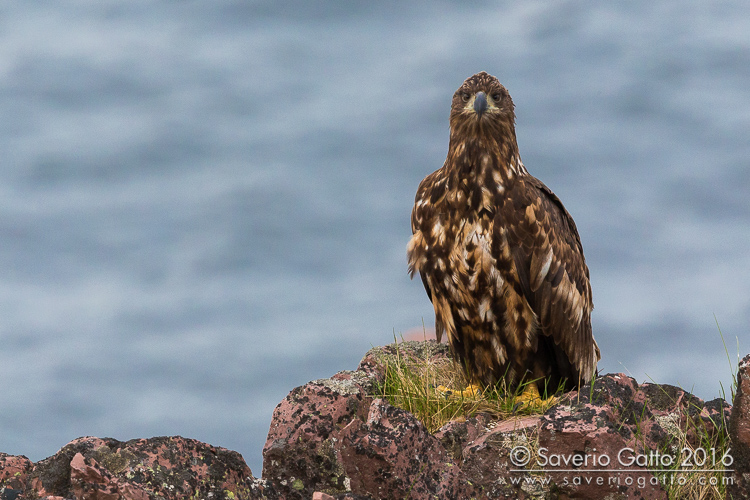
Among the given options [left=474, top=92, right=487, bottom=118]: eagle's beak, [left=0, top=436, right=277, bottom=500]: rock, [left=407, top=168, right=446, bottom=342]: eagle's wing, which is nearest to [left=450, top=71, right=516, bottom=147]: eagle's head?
[left=474, top=92, right=487, bottom=118]: eagle's beak

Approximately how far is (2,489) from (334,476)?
7.35ft

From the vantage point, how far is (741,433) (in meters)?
6.26

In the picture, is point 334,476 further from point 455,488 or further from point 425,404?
point 425,404

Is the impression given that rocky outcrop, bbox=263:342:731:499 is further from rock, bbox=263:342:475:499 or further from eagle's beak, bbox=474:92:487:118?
eagle's beak, bbox=474:92:487:118

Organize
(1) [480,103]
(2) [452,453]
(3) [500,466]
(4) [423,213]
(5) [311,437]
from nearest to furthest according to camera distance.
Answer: (3) [500,466]
(5) [311,437]
(2) [452,453]
(1) [480,103]
(4) [423,213]

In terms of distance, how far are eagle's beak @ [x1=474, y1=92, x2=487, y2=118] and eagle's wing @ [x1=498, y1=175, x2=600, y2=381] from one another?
0.76 meters

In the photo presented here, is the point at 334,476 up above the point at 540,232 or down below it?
below

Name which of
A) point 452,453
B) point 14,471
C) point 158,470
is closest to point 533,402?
point 452,453

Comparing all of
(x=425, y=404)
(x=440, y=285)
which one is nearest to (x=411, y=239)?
(x=440, y=285)

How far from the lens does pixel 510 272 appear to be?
310 inches

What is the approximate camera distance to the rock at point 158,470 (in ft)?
17.4

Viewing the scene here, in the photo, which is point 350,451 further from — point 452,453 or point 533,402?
point 533,402

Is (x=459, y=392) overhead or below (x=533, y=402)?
overhead

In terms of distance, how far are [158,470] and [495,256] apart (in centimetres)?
372
